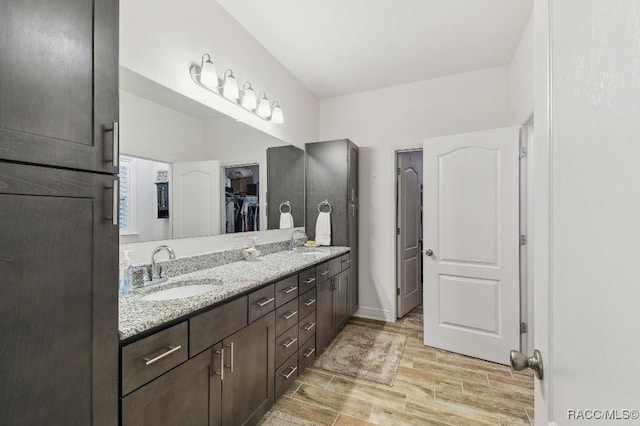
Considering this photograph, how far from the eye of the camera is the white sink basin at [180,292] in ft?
4.90

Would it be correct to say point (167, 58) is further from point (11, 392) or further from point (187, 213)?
point (11, 392)

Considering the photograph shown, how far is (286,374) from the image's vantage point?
191 cm

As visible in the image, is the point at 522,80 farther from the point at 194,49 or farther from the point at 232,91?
the point at 194,49

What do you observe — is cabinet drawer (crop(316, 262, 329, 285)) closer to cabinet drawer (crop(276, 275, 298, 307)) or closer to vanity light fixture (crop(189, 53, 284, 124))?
cabinet drawer (crop(276, 275, 298, 307))

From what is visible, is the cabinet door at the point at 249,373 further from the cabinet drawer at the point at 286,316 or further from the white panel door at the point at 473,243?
the white panel door at the point at 473,243

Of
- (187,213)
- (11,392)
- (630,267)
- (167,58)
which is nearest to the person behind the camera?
(630,267)

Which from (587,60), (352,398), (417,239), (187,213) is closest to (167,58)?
(187,213)

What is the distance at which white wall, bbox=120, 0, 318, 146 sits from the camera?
1516 millimetres

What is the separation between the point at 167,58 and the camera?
5.53 feet

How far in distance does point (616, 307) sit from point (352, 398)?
1.96m

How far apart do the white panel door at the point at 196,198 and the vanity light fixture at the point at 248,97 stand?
543mm

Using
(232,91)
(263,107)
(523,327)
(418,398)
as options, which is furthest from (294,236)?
(523,327)

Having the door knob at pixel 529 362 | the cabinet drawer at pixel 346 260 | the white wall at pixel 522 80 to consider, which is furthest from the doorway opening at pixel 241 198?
the white wall at pixel 522 80

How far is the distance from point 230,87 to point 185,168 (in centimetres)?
69
